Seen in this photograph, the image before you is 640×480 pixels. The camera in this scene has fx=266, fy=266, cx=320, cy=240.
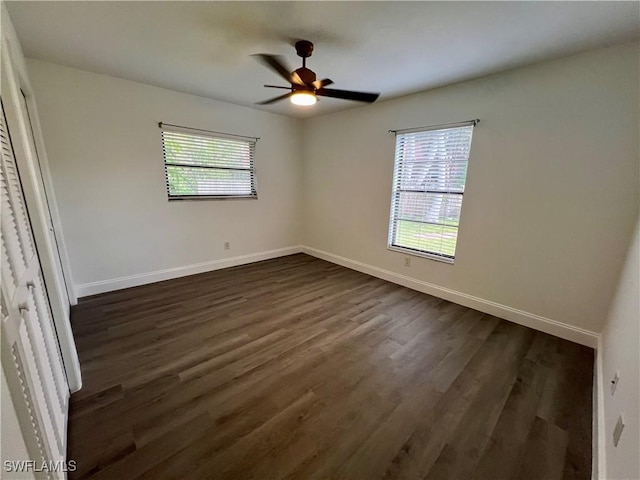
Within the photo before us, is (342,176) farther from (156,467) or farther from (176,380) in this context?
(156,467)

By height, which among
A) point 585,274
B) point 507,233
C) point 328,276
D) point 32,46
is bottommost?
point 328,276

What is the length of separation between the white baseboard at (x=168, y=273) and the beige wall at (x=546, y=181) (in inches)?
99.1

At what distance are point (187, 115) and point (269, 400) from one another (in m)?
3.51

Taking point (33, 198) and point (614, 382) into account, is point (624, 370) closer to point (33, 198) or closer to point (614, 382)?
point (614, 382)

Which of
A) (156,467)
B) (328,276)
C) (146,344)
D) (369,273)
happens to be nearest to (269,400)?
(156,467)

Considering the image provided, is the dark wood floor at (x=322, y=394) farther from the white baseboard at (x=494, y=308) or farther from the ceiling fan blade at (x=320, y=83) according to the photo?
the ceiling fan blade at (x=320, y=83)

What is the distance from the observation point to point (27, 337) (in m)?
1.04

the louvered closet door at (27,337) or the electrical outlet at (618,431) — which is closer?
the louvered closet door at (27,337)

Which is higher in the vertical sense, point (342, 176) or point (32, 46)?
point (32, 46)

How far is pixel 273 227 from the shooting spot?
4754 mm

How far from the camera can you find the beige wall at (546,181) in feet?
6.85

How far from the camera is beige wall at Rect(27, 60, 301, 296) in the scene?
2783 mm
